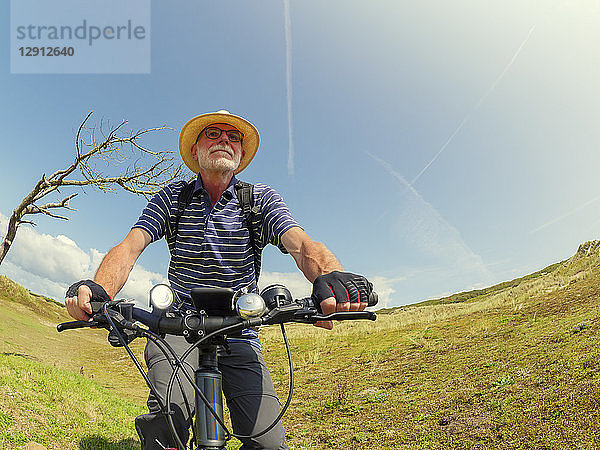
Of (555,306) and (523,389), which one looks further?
(555,306)

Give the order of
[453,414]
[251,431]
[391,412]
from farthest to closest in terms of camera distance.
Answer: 1. [391,412]
2. [453,414]
3. [251,431]

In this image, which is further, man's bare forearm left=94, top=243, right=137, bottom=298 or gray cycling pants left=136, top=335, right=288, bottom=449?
man's bare forearm left=94, top=243, right=137, bottom=298

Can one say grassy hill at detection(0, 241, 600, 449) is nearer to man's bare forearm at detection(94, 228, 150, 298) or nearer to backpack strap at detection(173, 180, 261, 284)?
man's bare forearm at detection(94, 228, 150, 298)

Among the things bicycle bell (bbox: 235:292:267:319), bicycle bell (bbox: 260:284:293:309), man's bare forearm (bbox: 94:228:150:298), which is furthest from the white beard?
bicycle bell (bbox: 235:292:267:319)

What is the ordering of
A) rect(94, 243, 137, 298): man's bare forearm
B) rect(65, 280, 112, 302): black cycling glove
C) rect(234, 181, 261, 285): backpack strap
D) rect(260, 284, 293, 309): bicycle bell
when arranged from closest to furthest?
rect(260, 284, 293, 309): bicycle bell
rect(65, 280, 112, 302): black cycling glove
rect(94, 243, 137, 298): man's bare forearm
rect(234, 181, 261, 285): backpack strap

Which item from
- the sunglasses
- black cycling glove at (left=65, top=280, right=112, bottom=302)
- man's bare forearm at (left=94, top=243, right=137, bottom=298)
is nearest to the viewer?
black cycling glove at (left=65, top=280, right=112, bottom=302)

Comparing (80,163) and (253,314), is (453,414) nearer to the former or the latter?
(253,314)

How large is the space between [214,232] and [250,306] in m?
1.58

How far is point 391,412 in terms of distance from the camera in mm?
8547

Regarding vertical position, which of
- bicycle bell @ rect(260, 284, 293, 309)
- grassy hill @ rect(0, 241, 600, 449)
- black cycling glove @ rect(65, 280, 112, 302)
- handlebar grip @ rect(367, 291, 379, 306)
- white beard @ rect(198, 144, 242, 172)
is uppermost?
white beard @ rect(198, 144, 242, 172)

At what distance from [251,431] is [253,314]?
4.02ft

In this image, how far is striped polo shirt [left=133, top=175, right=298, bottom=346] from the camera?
3.21 metres

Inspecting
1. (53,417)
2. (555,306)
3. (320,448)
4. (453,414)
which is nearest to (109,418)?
(53,417)

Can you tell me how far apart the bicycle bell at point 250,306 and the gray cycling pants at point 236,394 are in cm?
78
